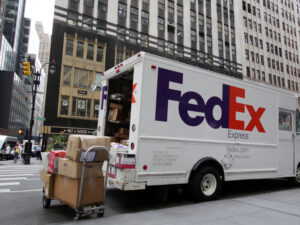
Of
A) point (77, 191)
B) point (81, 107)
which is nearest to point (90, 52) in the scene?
point (81, 107)

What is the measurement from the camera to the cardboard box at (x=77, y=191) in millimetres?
4234

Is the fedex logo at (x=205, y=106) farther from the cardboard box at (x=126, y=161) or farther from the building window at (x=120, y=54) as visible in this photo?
the building window at (x=120, y=54)

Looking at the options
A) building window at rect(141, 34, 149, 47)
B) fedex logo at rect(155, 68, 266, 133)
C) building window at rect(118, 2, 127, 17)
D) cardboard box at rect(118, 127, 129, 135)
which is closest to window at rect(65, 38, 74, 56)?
building window at rect(118, 2, 127, 17)

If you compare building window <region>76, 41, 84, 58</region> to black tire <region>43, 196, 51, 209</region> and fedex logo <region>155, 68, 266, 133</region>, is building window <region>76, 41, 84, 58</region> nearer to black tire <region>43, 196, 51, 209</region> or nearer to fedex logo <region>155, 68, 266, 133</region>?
fedex logo <region>155, 68, 266, 133</region>

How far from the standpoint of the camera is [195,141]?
222 inches

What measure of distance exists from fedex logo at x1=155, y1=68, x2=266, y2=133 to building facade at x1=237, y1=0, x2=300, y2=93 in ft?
129

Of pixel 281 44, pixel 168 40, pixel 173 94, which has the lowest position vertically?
pixel 173 94

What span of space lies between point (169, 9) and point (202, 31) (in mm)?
6547

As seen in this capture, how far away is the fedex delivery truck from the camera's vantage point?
16.3 ft

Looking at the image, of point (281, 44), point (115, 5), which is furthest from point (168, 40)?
point (281, 44)

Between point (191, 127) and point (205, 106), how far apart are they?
703 mm

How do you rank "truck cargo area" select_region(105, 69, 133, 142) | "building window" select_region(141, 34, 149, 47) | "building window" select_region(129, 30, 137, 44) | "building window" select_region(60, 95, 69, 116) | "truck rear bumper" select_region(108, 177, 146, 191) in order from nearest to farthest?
"truck rear bumper" select_region(108, 177, 146, 191)
"truck cargo area" select_region(105, 69, 133, 142)
"building window" select_region(60, 95, 69, 116)
"building window" select_region(129, 30, 137, 44)
"building window" select_region(141, 34, 149, 47)

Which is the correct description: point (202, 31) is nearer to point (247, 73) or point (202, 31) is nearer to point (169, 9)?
point (169, 9)

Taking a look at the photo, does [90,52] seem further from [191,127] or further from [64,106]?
[191,127]
